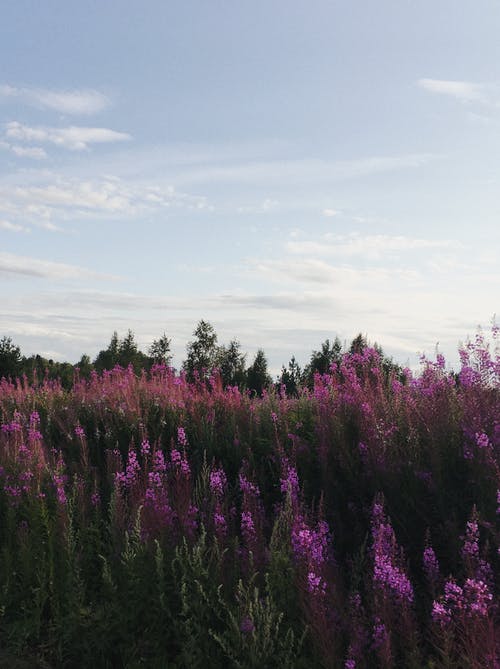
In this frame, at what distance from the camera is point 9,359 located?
34219 millimetres

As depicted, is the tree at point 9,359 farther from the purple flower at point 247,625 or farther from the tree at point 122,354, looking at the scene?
the purple flower at point 247,625

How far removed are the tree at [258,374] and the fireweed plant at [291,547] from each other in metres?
34.1

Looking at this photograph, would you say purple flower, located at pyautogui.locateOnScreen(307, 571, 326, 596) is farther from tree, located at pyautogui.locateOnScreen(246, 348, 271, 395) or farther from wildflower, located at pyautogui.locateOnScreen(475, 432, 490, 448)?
tree, located at pyautogui.locateOnScreen(246, 348, 271, 395)

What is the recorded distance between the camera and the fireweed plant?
3.59 meters

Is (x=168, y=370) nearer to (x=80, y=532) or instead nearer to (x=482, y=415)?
(x=80, y=532)

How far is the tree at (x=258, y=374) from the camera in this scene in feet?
149

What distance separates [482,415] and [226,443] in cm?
304

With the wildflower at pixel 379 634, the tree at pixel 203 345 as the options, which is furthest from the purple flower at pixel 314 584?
the tree at pixel 203 345

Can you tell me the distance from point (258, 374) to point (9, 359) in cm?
1964

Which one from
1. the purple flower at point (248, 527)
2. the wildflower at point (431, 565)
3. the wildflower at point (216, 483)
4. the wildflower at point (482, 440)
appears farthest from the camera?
the wildflower at point (216, 483)

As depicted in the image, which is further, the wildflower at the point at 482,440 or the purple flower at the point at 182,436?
the purple flower at the point at 182,436

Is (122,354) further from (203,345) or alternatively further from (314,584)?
(314,584)

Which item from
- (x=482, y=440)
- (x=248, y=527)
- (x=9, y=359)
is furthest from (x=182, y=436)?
(x=9, y=359)

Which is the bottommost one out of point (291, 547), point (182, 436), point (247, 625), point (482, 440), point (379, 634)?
point (247, 625)
